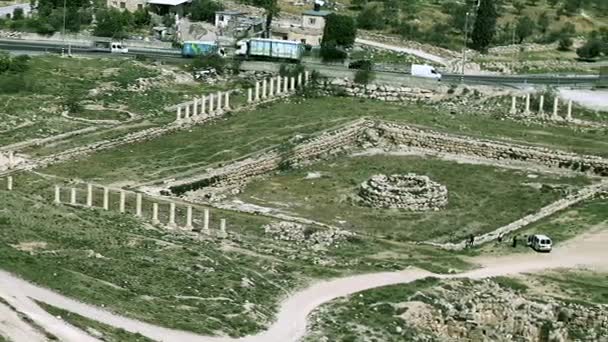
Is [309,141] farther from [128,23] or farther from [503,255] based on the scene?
[128,23]

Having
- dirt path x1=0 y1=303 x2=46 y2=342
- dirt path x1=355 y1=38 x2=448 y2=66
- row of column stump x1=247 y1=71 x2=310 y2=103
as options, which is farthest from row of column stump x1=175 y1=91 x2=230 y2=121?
dirt path x1=0 y1=303 x2=46 y2=342

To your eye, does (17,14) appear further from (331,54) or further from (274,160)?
(274,160)

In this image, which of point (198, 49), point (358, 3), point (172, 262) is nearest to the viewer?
point (172, 262)

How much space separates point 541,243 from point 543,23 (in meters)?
97.3

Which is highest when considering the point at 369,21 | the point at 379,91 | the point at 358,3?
the point at 358,3

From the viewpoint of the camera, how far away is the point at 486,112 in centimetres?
9719

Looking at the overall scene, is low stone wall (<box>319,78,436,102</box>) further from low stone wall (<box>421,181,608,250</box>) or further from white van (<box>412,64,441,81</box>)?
low stone wall (<box>421,181,608,250</box>)

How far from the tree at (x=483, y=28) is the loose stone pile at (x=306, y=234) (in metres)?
76.6

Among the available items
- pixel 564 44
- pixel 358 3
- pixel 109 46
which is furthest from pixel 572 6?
pixel 109 46

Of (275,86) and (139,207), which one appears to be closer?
(139,207)

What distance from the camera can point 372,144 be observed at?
87.6 m

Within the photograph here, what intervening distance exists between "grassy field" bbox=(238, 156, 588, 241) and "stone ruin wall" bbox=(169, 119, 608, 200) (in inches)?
41.8

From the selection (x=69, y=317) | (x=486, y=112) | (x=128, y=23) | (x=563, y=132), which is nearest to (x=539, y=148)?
(x=563, y=132)

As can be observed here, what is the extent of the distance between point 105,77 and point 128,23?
34.3 m
